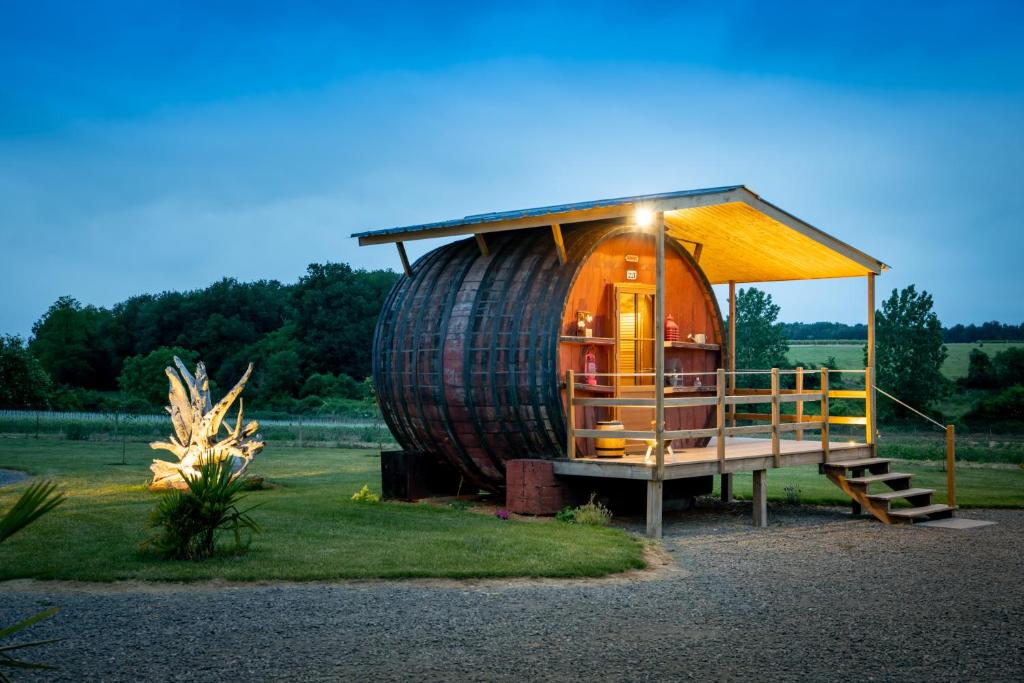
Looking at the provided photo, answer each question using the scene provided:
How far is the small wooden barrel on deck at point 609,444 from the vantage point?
1223 centimetres

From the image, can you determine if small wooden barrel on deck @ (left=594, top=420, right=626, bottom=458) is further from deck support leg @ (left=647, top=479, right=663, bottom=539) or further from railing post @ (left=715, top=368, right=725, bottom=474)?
railing post @ (left=715, top=368, right=725, bottom=474)

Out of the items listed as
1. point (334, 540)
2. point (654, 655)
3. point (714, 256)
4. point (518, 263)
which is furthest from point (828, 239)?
point (654, 655)

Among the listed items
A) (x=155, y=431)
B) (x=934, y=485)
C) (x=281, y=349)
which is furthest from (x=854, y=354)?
(x=934, y=485)

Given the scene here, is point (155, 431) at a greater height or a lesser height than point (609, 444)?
lesser

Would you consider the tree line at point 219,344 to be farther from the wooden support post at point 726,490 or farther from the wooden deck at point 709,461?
the wooden deck at point 709,461

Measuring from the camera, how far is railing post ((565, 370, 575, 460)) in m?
11.8

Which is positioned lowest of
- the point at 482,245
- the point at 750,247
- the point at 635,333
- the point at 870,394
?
the point at 870,394

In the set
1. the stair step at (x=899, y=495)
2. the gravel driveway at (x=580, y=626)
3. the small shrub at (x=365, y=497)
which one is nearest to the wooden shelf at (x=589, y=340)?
the gravel driveway at (x=580, y=626)

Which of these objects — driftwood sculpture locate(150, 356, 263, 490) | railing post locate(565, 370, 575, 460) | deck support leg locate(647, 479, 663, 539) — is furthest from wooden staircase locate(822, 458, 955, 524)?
driftwood sculpture locate(150, 356, 263, 490)

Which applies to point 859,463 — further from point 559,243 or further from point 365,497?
point 365,497

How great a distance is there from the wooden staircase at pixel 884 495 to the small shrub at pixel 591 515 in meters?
3.31

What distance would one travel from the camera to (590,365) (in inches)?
497

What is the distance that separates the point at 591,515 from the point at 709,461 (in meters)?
1.58

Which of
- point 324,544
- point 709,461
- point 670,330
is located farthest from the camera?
point 670,330
